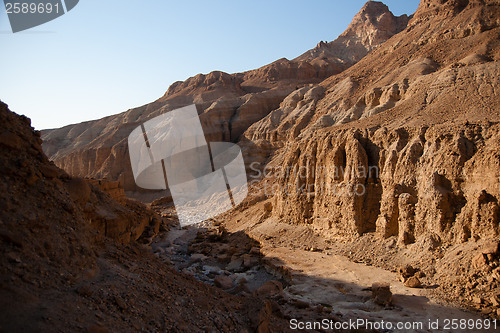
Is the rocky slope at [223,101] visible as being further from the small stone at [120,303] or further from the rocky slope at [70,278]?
the small stone at [120,303]

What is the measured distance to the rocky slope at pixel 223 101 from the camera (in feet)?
144

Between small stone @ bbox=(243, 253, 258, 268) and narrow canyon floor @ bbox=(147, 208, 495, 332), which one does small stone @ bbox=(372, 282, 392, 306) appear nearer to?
narrow canyon floor @ bbox=(147, 208, 495, 332)

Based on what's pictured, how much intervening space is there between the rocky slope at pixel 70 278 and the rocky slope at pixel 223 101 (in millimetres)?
36874

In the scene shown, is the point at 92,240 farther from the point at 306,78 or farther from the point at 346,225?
the point at 306,78

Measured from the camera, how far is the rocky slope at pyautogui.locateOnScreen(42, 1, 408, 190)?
43969 millimetres

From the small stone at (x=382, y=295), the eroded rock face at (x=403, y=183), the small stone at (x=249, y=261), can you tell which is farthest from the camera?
the small stone at (x=249, y=261)

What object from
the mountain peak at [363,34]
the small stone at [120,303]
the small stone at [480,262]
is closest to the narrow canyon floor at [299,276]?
the small stone at [480,262]

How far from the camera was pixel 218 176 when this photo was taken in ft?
120

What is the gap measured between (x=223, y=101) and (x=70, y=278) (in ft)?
147

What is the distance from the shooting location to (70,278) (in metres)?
4.73

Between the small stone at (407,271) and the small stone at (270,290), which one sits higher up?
the small stone at (270,290)

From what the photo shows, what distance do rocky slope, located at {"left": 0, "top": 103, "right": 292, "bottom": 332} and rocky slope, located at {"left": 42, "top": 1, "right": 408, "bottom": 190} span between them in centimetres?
3687

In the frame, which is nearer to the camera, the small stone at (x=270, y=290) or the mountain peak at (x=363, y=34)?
the small stone at (x=270, y=290)

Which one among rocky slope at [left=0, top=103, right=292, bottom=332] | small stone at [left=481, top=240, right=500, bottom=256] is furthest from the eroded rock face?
rocky slope at [left=0, top=103, right=292, bottom=332]
